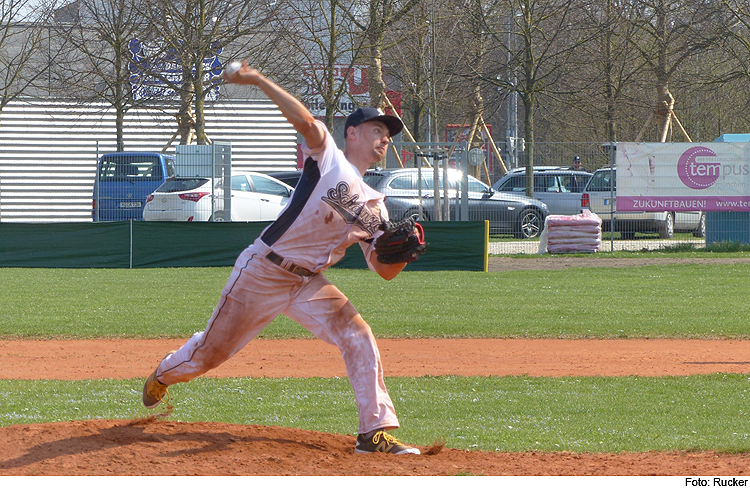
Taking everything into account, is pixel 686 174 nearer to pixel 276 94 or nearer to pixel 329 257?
pixel 329 257

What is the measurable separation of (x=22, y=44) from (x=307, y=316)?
1114 inches

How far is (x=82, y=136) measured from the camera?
31.9 meters

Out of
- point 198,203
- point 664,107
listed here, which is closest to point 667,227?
point 664,107

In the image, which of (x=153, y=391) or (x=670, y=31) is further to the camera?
(x=670, y=31)

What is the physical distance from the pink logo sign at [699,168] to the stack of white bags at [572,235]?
2.24 m

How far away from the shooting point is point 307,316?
4.93 m

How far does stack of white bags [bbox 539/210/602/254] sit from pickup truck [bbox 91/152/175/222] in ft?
29.0

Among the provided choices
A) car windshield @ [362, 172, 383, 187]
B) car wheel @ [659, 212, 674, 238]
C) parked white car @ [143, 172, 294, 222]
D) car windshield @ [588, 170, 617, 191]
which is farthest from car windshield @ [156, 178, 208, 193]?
car wheel @ [659, 212, 674, 238]

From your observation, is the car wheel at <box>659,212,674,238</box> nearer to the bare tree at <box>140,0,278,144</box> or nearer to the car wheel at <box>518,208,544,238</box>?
the car wheel at <box>518,208,544,238</box>

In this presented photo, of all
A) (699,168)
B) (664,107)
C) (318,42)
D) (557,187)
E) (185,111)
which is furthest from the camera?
(664,107)

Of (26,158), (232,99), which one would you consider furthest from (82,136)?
(232,99)

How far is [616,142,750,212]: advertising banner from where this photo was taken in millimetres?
20688

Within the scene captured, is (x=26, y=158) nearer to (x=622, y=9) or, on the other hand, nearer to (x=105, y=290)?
(x=105, y=290)

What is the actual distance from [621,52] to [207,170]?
54.9ft
